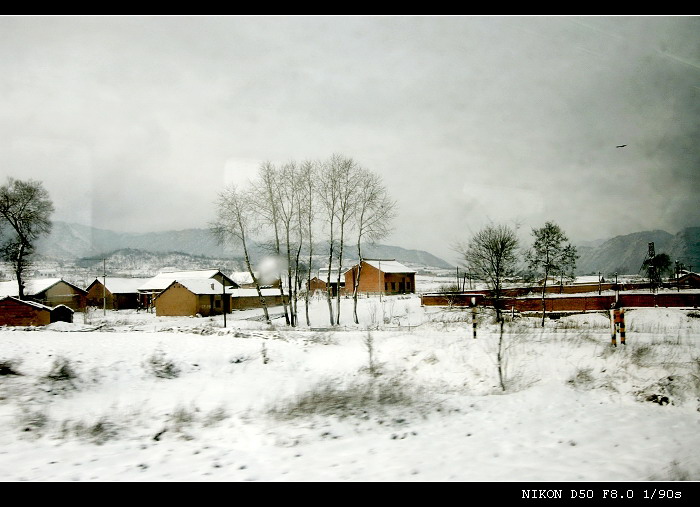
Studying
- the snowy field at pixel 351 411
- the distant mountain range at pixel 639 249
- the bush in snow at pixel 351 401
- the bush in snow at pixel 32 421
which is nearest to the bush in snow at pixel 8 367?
the snowy field at pixel 351 411

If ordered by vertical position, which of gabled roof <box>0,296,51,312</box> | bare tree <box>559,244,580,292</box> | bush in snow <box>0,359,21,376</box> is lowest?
bush in snow <box>0,359,21,376</box>

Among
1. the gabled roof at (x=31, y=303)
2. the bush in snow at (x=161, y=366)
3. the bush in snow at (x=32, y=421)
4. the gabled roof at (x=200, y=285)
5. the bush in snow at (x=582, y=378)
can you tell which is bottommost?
the bush in snow at (x=161, y=366)

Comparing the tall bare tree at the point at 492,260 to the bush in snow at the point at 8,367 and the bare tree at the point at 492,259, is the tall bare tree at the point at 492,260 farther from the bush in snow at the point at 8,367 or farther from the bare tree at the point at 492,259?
the bush in snow at the point at 8,367

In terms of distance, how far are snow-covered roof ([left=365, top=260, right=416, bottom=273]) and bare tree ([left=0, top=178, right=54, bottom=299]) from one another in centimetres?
4325

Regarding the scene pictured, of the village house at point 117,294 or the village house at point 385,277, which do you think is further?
the village house at point 385,277

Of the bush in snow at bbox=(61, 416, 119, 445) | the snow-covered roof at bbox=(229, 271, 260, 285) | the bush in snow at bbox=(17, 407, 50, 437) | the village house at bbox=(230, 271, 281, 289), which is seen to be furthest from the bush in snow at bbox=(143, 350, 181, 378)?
the snow-covered roof at bbox=(229, 271, 260, 285)

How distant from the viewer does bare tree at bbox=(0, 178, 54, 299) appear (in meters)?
15.3

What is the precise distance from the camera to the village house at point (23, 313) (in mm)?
23438

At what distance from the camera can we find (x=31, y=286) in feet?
79.8

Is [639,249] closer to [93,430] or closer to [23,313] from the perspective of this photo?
[93,430]

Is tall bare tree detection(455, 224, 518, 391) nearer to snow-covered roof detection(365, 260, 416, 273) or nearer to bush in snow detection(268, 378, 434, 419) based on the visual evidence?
bush in snow detection(268, 378, 434, 419)

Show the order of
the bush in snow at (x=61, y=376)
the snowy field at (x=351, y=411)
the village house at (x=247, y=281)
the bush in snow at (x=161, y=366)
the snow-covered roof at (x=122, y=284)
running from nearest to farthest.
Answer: the snowy field at (x=351, y=411)
the bush in snow at (x=61, y=376)
the bush in snow at (x=161, y=366)
the snow-covered roof at (x=122, y=284)
the village house at (x=247, y=281)

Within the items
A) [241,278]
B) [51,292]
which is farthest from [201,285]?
[51,292]

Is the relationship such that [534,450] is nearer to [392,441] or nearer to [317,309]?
[392,441]
